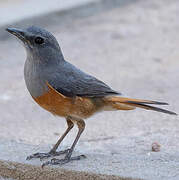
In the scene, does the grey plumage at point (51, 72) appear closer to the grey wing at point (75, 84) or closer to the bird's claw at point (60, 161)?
the grey wing at point (75, 84)

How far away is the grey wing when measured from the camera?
15.2ft

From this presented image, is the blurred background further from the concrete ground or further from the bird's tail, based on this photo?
the bird's tail

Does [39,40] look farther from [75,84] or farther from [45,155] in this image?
[45,155]

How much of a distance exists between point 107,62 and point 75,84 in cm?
433

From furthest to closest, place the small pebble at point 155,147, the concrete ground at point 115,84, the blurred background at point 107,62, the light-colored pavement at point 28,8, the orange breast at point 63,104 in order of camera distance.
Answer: the light-colored pavement at point 28,8 < the blurred background at point 107,62 < the small pebble at point 155,147 < the concrete ground at point 115,84 < the orange breast at point 63,104

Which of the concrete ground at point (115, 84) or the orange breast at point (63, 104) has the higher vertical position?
the orange breast at point (63, 104)

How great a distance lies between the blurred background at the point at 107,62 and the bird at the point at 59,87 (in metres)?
0.88

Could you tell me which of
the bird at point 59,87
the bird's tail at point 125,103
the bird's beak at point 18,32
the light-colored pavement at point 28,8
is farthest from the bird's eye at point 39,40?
the light-colored pavement at point 28,8

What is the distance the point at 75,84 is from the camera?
4707 millimetres

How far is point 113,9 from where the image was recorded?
1133 centimetres

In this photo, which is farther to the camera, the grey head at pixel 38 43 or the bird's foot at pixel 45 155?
the bird's foot at pixel 45 155

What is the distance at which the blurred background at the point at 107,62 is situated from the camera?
20.2 feet

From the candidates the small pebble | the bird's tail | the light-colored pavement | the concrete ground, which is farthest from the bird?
the light-colored pavement

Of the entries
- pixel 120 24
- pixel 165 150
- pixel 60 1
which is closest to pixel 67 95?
pixel 165 150
